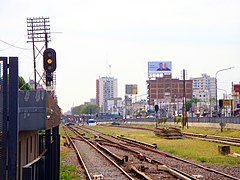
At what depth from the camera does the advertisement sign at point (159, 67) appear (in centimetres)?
17838

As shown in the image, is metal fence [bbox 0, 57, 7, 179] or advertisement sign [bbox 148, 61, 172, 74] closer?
metal fence [bbox 0, 57, 7, 179]

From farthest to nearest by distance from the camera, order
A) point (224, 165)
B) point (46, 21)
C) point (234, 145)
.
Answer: point (46, 21) → point (234, 145) → point (224, 165)

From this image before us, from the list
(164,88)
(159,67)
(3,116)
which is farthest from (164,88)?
(3,116)

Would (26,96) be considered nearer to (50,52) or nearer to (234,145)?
(50,52)

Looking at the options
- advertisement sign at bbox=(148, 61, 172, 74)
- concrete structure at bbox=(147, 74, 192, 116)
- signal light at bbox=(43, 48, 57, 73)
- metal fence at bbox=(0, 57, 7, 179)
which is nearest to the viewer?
metal fence at bbox=(0, 57, 7, 179)

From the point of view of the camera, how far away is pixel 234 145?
117 feet

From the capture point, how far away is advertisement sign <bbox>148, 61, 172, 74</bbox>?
7023 inches

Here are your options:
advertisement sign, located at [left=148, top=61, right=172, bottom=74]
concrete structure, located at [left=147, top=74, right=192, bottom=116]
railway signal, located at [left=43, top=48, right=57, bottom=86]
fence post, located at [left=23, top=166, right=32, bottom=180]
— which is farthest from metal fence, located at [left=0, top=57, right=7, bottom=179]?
concrete structure, located at [left=147, top=74, right=192, bottom=116]

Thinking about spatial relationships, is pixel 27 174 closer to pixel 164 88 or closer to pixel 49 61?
pixel 49 61

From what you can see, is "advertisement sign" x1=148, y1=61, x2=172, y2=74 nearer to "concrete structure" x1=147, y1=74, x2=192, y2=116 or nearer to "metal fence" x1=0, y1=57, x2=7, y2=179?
"concrete structure" x1=147, y1=74, x2=192, y2=116

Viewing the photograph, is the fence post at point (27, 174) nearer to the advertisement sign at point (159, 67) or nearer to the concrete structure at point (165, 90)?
the advertisement sign at point (159, 67)

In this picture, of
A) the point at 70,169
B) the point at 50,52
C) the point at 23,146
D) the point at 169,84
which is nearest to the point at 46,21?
the point at 70,169

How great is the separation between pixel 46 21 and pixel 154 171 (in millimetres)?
35280

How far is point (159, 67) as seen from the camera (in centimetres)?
17912
